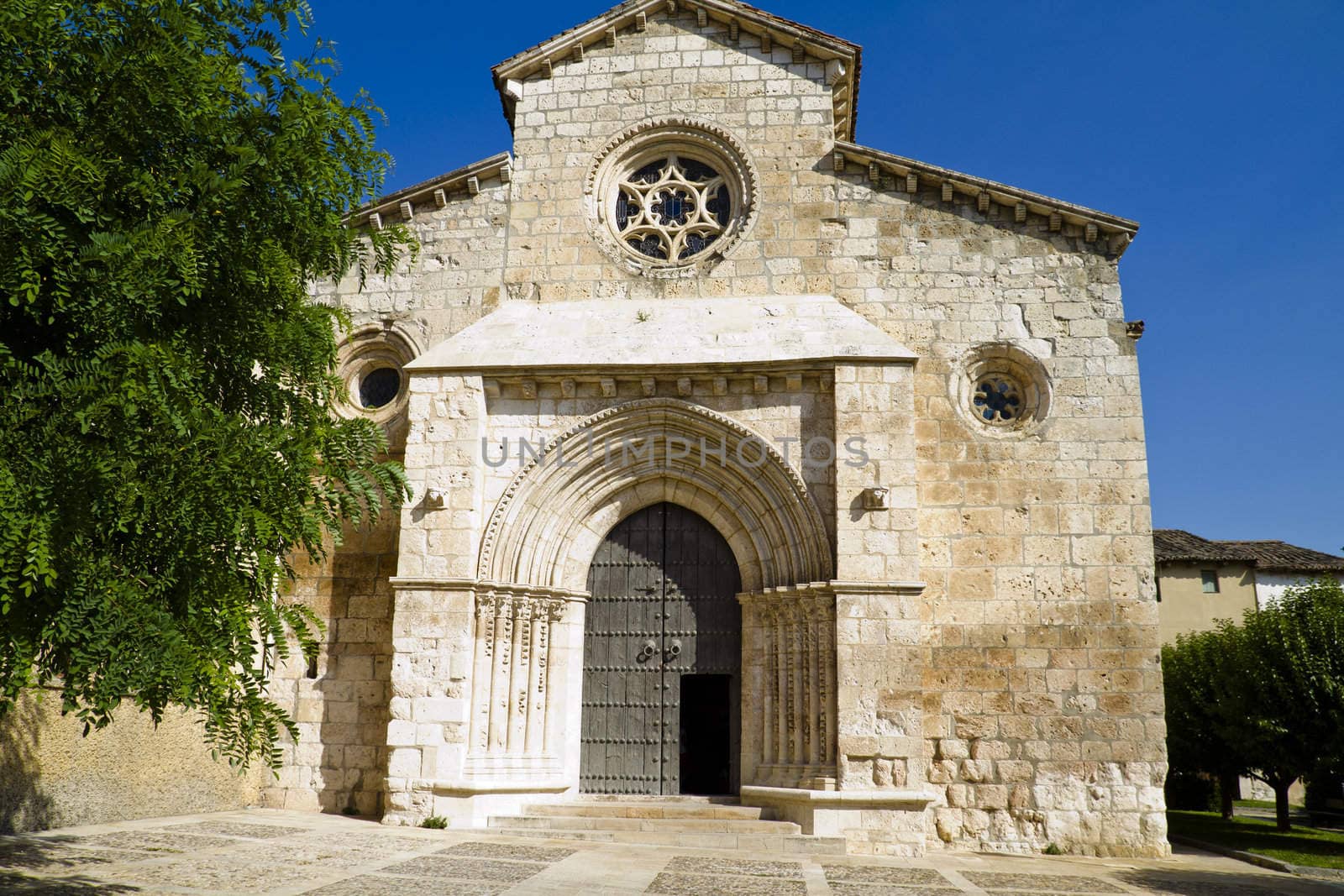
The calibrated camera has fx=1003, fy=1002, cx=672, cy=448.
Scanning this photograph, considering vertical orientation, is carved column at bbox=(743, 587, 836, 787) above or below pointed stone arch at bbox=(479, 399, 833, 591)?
below

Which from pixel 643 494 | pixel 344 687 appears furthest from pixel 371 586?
pixel 643 494

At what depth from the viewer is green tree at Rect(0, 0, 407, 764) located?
196 inches

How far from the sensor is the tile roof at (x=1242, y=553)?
2847cm

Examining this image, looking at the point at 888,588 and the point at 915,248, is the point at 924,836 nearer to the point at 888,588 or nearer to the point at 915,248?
the point at 888,588

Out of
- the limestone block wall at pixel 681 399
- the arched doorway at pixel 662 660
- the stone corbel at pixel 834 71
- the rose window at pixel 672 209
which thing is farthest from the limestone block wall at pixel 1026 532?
the arched doorway at pixel 662 660

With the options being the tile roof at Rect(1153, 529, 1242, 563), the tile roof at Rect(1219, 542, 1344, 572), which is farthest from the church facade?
the tile roof at Rect(1219, 542, 1344, 572)

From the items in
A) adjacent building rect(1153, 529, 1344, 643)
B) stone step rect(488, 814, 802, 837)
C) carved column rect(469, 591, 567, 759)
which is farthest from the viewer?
adjacent building rect(1153, 529, 1344, 643)

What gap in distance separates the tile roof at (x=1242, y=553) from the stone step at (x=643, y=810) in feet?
71.2

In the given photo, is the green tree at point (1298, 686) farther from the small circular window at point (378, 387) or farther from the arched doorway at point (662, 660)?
the small circular window at point (378, 387)

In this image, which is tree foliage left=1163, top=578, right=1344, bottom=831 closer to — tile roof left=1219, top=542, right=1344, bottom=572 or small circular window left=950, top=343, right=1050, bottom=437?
small circular window left=950, top=343, right=1050, bottom=437

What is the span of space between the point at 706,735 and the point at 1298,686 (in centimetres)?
808

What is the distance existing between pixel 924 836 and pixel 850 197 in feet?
22.5

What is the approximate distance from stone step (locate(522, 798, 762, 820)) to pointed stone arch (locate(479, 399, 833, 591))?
226 centimetres

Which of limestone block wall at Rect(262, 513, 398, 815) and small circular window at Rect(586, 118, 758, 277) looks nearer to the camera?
limestone block wall at Rect(262, 513, 398, 815)
